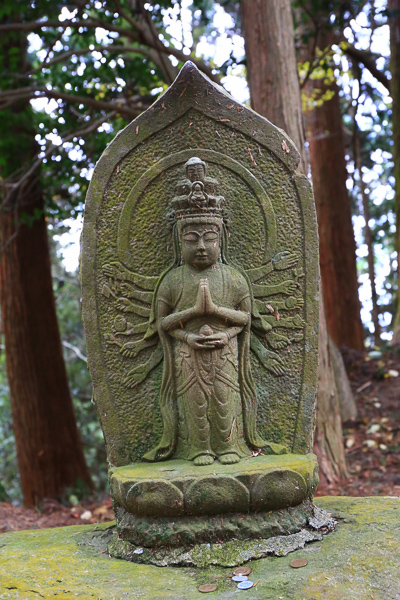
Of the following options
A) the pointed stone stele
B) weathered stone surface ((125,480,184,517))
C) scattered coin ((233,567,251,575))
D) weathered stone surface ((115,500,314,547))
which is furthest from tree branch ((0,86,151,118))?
scattered coin ((233,567,251,575))

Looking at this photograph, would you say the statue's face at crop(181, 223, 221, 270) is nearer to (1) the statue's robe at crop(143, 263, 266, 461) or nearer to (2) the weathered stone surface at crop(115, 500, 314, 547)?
(1) the statue's robe at crop(143, 263, 266, 461)

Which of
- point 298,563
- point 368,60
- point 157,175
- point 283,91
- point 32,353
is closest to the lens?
point 298,563

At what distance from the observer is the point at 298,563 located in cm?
269

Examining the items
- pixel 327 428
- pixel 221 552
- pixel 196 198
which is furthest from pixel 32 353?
pixel 221 552

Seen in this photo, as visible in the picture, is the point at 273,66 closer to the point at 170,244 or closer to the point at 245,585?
the point at 170,244

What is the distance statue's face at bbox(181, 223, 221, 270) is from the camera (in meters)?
3.28

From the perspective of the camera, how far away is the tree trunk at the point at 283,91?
5.18m

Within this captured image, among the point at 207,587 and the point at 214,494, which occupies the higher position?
the point at 214,494

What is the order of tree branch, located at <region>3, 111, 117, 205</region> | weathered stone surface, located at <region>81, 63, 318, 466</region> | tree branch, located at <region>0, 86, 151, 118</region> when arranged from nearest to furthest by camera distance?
weathered stone surface, located at <region>81, 63, 318, 466</region> < tree branch, located at <region>0, 86, 151, 118</region> < tree branch, located at <region>3, 111, 117, 205</region>

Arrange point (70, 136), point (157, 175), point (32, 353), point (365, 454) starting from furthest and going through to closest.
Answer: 1. point (32, 353)
2. point (70, 136)
3. point (365, 454)
4. point (157, 175)

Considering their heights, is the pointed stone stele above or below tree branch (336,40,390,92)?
below

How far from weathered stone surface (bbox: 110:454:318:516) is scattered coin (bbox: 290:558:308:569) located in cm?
32

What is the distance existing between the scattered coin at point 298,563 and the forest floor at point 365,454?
2529 mm

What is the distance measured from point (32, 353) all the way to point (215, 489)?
16.0 feet
